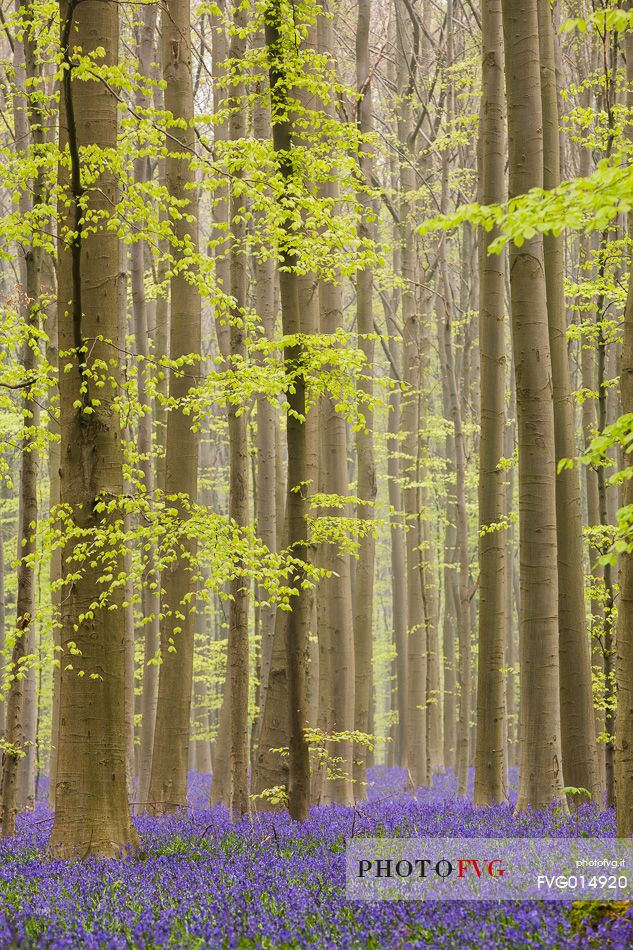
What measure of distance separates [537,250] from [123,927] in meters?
7.72

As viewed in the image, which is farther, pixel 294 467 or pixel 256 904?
pixel 294 467

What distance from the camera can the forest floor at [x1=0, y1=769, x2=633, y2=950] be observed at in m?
4.66

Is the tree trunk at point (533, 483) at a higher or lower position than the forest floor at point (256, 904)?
higher

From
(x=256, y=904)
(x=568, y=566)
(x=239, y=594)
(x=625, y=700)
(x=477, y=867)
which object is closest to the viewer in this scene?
(x=256, y=904)

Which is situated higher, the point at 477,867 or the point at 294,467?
the point at 294,467

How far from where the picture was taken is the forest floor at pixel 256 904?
4.66 m

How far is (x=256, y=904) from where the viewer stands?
5488 millimetres

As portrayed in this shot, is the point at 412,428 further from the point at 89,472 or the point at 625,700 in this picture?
the point at 625,700

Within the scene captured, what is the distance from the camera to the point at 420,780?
22.2m

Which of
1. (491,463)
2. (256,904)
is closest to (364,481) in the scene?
(491,463)

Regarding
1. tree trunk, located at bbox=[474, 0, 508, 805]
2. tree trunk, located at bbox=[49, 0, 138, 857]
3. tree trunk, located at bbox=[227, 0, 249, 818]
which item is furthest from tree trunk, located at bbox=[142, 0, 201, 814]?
tree trunk, located at bbox=[474, 0, 508, 805]

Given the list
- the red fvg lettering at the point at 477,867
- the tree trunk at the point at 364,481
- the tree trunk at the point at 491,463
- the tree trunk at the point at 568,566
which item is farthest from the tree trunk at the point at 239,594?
the tree trunk at the point at 364,481

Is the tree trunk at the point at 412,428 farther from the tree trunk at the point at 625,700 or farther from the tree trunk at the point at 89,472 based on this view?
the tree trunk at the point at 625,700

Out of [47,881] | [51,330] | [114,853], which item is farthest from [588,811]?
[51,330]
